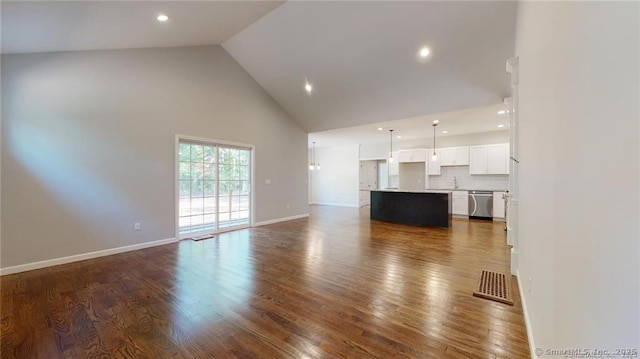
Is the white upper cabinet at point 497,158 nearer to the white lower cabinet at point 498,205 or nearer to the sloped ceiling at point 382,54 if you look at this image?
the white lower cabinet at point 498,205

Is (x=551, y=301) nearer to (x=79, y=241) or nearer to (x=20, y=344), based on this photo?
(x=20, y=344)

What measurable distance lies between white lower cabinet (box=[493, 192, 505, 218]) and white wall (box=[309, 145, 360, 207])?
192 inches

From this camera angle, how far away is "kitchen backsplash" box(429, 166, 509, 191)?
7.83m

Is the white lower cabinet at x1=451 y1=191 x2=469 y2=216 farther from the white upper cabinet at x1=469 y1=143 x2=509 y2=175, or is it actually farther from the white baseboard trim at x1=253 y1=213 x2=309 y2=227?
the white baseboard trim at x1=253 y1=213 x2=309 y2=227

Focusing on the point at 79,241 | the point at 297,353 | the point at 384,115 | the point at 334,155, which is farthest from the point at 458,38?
the point at 334,155

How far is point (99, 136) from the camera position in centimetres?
414

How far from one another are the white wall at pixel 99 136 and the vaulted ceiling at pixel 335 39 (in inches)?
12.9

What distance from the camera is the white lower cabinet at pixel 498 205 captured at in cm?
719

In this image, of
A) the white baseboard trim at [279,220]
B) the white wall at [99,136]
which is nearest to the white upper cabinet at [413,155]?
the white baseboard trim at [279,220]

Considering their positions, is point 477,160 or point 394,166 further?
point 394,166

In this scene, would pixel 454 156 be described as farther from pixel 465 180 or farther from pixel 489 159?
pixel 489 159

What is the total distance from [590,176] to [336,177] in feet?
35.2

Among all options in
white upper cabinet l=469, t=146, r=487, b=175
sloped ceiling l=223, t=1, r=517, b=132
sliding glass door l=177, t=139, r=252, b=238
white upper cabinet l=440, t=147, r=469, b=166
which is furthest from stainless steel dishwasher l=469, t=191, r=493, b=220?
sliding glass door l=177, t=139, r=252, b=238

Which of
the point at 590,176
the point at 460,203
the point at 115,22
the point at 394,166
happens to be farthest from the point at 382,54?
the point at 394,166
